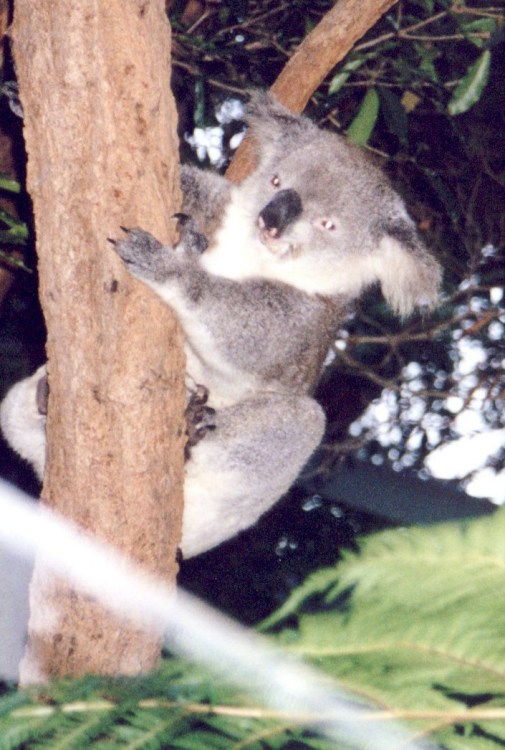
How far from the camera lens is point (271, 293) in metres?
3.02

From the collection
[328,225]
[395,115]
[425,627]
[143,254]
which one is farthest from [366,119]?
[425,627]

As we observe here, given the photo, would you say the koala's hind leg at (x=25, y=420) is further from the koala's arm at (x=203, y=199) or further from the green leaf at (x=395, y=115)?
the green leaf at (x=395, y=115)

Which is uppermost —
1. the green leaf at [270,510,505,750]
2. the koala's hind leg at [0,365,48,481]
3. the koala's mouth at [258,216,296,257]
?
the koala's mouth at [258,216,296,257]

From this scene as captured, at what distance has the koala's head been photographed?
3.20 m

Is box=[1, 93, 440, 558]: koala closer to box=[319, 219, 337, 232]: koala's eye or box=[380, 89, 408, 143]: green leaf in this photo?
box=[319, 219, 337, 232]: koala's eye

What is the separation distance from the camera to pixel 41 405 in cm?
299

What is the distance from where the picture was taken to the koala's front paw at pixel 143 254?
6.95 ft

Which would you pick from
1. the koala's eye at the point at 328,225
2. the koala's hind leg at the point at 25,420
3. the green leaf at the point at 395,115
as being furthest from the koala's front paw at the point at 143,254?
the green leaf at the point at 395,115

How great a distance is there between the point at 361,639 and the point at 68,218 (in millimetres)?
1608

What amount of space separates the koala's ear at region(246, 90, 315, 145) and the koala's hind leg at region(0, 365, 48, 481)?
1.36 m

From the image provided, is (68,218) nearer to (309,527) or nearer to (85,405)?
(85,405)

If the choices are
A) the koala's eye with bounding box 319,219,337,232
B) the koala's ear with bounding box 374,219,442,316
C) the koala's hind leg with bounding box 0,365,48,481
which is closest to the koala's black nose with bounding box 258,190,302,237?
the koala's eye with bounding box 319,219,337,232

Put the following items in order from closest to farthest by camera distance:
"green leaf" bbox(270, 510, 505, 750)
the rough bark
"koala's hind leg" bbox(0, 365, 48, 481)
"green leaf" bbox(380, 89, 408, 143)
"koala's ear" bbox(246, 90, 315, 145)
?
"green leaf" bbox(270, 510, 505, 750)
the rough bark
"koala's hind leg" bbox(0, 365, 48, 481)
"koala's ear" bbox(246, 90, 315, 145)
"green leaf" bbox(380, 89, 408, 143)

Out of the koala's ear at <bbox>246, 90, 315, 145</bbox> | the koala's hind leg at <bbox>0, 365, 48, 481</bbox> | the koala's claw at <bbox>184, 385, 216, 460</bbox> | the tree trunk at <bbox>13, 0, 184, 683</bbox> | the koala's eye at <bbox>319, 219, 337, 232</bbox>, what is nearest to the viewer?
the tree trunk at <bbox>13, 0, 184, 683</bbox>
